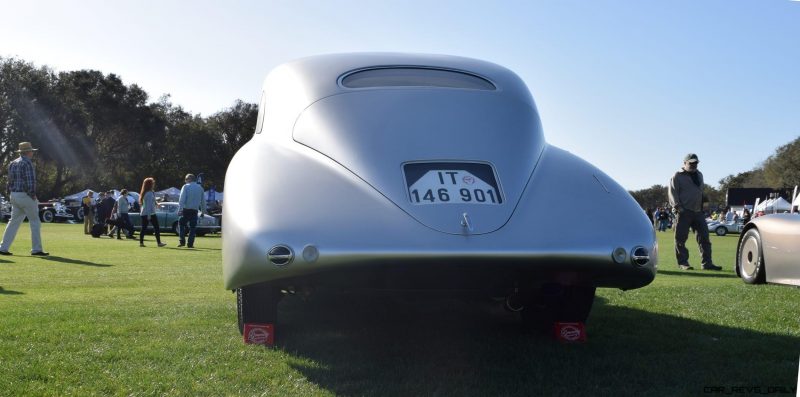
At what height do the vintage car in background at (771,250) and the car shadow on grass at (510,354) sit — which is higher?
the vintage car in background at (771,250)

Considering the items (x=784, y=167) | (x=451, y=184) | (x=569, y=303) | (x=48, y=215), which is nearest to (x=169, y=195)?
(x=48, y=215)

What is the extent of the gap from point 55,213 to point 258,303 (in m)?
37.5

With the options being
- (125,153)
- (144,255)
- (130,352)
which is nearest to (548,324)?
(130,352)

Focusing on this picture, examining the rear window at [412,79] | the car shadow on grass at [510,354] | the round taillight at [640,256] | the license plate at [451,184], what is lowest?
the car shadow on grass at [510,354]

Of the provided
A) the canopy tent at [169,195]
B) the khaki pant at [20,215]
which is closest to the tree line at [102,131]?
the canopy tent at [169,195]

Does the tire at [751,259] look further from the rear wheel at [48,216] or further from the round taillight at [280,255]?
the rear wheel at [48,216]

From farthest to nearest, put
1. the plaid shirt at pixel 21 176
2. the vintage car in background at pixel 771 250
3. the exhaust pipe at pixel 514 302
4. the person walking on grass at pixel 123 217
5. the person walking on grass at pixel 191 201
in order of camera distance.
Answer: the person walking on grass at pixel 123 217
the person walking on grass at pixel 191 201
the plaid shirt at pixel 21 176
the vintage car in background at pixel 771 250
the exhaust pipe at pixel 514 302

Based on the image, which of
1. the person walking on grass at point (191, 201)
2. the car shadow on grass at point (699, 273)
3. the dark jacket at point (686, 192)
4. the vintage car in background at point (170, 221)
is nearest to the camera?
the car shadow on grass at point (699, 273)

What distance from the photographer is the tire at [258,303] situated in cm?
380

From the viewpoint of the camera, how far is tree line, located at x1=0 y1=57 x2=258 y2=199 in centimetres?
4756

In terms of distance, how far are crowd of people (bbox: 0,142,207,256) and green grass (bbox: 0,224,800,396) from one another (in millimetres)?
4958

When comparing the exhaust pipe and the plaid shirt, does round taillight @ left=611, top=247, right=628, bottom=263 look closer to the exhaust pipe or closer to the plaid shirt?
the exhaust pipe

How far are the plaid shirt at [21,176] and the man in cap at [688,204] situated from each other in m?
9.55

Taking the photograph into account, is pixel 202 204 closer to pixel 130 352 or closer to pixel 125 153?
pixel 130 352
